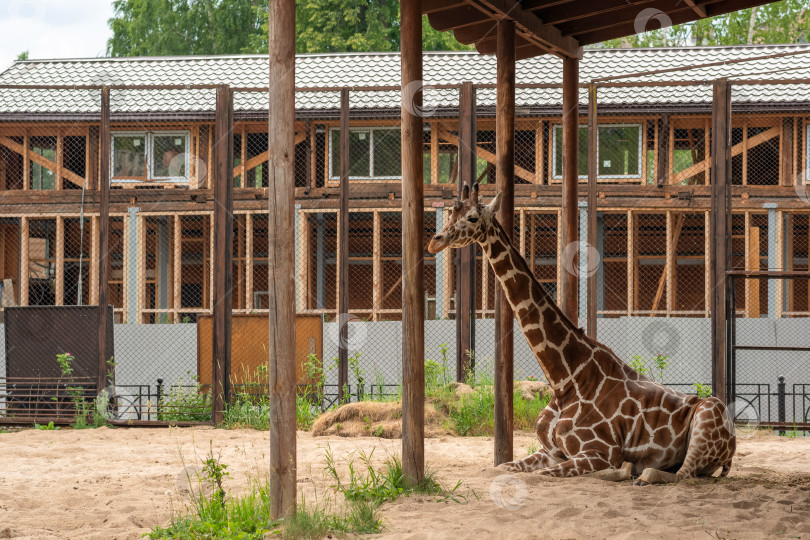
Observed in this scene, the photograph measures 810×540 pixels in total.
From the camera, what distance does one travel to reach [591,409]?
265 inches

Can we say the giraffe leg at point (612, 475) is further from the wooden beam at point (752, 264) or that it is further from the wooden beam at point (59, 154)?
the wooden beam at point (59, 154)

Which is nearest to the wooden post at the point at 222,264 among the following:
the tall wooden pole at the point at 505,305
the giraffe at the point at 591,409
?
the tall wooden pole at the point at 505,305

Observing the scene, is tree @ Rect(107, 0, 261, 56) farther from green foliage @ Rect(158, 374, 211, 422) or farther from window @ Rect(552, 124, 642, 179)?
green foliage @ Rect(158, 374, 211, 422)

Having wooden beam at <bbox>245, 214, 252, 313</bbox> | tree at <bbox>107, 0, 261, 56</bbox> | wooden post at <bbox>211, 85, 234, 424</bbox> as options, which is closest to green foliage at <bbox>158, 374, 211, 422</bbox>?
wooden post at <bbox>211, 85, 234, 424</bbox>

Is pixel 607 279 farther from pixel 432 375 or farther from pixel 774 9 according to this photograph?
pixel 774 9

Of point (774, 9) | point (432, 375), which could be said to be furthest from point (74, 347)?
point (774, 9)

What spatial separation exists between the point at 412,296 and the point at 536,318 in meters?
1.40

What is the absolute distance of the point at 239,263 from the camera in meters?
20.7

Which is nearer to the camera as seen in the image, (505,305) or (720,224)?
(505,305)

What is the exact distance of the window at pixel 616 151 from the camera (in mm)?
19844

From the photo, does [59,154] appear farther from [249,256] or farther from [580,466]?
[580,466]

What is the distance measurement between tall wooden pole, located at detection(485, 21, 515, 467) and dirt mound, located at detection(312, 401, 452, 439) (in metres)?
2.67

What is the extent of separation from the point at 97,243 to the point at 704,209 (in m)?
14.0

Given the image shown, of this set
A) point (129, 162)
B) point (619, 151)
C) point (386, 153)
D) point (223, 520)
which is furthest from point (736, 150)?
point (223, 520)
